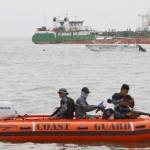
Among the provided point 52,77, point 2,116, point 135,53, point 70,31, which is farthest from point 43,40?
point 2,116

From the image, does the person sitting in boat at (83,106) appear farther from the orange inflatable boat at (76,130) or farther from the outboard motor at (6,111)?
the outboard motor at (6,111)

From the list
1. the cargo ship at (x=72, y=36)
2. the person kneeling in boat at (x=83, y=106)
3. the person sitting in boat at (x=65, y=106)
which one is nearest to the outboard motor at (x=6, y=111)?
the person sitting in boat at (x=65, y=106)

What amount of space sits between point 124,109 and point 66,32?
102m

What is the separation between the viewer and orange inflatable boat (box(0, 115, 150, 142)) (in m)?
15.2

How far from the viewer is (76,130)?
1527 cm

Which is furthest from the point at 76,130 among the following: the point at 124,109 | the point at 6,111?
the point at 6,111

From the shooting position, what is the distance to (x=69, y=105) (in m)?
15.5

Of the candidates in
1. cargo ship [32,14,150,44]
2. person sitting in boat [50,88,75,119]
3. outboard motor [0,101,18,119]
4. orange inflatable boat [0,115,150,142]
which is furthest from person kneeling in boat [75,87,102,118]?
cargo ship [32,14,150,44]

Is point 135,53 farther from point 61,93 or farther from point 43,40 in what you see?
point 61,93

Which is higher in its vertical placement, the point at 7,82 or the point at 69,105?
the point at 69,105

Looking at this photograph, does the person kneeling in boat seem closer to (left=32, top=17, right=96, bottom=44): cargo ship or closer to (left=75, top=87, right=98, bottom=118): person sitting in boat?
(left=75, top=87, right=98, bottom=118): person sitting in boat

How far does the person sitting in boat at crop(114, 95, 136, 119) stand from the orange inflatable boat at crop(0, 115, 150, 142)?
184 mm

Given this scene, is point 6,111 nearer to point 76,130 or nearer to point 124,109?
point 76,130

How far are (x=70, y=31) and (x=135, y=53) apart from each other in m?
36.6
